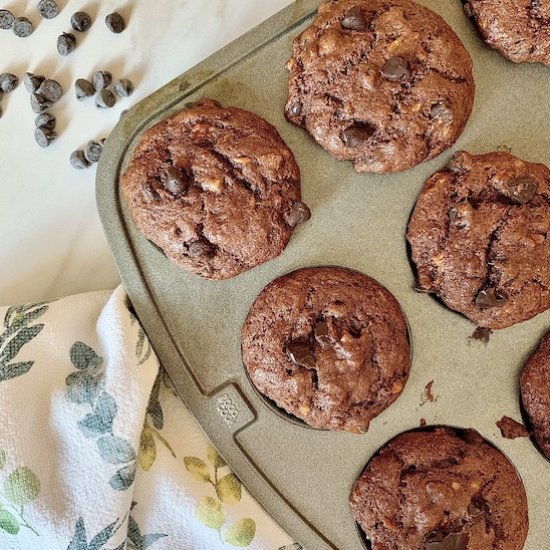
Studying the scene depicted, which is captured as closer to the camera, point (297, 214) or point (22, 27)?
point (297, 214)

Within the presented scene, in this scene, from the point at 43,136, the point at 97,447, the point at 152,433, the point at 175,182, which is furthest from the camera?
the point at 43,136

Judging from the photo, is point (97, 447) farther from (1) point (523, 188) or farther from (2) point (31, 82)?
(1) point (523, 188)

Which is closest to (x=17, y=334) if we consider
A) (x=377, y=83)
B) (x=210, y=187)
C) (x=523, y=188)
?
(x=210, y=187)

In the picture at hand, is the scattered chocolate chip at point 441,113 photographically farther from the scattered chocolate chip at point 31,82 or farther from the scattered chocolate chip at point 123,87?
the scattered chocolate chip at point 31,82

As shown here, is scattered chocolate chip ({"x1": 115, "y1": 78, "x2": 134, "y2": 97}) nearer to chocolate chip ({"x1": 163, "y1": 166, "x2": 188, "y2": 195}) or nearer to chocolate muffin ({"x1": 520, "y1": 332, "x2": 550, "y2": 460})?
chocolate chip ({"x1": 163, "y1": 166, "x2": 188, "y2": 195})

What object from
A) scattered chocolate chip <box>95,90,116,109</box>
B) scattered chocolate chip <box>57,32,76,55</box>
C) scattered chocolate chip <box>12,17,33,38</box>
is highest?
scattered chocolate chip <box>12,17,33,38</box>

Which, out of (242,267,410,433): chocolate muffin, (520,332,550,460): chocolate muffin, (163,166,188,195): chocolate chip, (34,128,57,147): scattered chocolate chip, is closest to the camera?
(163,166,188,195): chocolate chip

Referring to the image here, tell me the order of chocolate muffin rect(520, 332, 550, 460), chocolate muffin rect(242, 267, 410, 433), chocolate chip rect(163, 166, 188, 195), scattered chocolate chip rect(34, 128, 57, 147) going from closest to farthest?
chocolate chip rect(163, 166, 188, 195)
chocolate muffin rect(242, 267, 410, 433)
chocolate muffin rect(520, 332, 550, 460)
scattered chocolate chip rect(34, 128, 57, 147)

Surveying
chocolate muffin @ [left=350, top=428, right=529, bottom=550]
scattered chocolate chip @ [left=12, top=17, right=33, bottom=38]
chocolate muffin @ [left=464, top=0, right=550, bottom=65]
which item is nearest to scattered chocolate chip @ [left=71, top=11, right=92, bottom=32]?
scattered chocolate chip @ [left=12, top=17, right=33, bottom=38]
